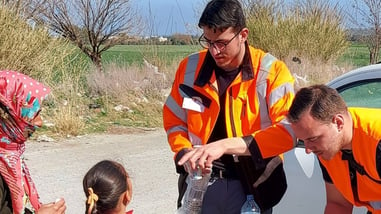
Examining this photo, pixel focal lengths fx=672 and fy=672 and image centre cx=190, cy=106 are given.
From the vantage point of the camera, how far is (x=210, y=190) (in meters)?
3.44

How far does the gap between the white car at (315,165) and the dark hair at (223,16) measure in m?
1.47

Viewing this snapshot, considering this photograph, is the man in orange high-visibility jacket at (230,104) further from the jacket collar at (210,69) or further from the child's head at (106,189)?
the child's head at (106,189)

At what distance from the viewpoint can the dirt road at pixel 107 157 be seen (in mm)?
7570

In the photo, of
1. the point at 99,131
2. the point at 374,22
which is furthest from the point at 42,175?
the point at 374,22

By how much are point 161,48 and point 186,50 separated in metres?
4.06

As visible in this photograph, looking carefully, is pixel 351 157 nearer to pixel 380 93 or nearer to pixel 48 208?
pixel 48 208

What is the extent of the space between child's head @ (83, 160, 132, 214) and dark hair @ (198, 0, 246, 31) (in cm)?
84

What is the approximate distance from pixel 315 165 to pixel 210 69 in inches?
60.0

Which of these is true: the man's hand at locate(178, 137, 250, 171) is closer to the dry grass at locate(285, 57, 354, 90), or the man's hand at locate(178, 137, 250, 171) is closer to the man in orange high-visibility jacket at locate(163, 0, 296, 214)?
the man in orange high-visibility jacket at locate(163, 0, 296, 214)

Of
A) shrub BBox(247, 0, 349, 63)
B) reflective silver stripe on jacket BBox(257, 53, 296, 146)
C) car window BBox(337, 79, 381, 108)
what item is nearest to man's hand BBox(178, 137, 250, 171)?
reflective silver stripe on jacket BBox(257, 53, 296, 146)

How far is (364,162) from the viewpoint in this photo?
9.40 feet

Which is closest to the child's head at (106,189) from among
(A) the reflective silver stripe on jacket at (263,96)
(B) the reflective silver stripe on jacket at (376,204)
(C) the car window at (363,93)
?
(A) the reflective silver stripe on jacket at (263,96)

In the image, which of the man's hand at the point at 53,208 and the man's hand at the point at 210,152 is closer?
the man's hand at the point at 210,152

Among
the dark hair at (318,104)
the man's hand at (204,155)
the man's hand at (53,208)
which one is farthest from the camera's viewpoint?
the man's hand at (53,208)
